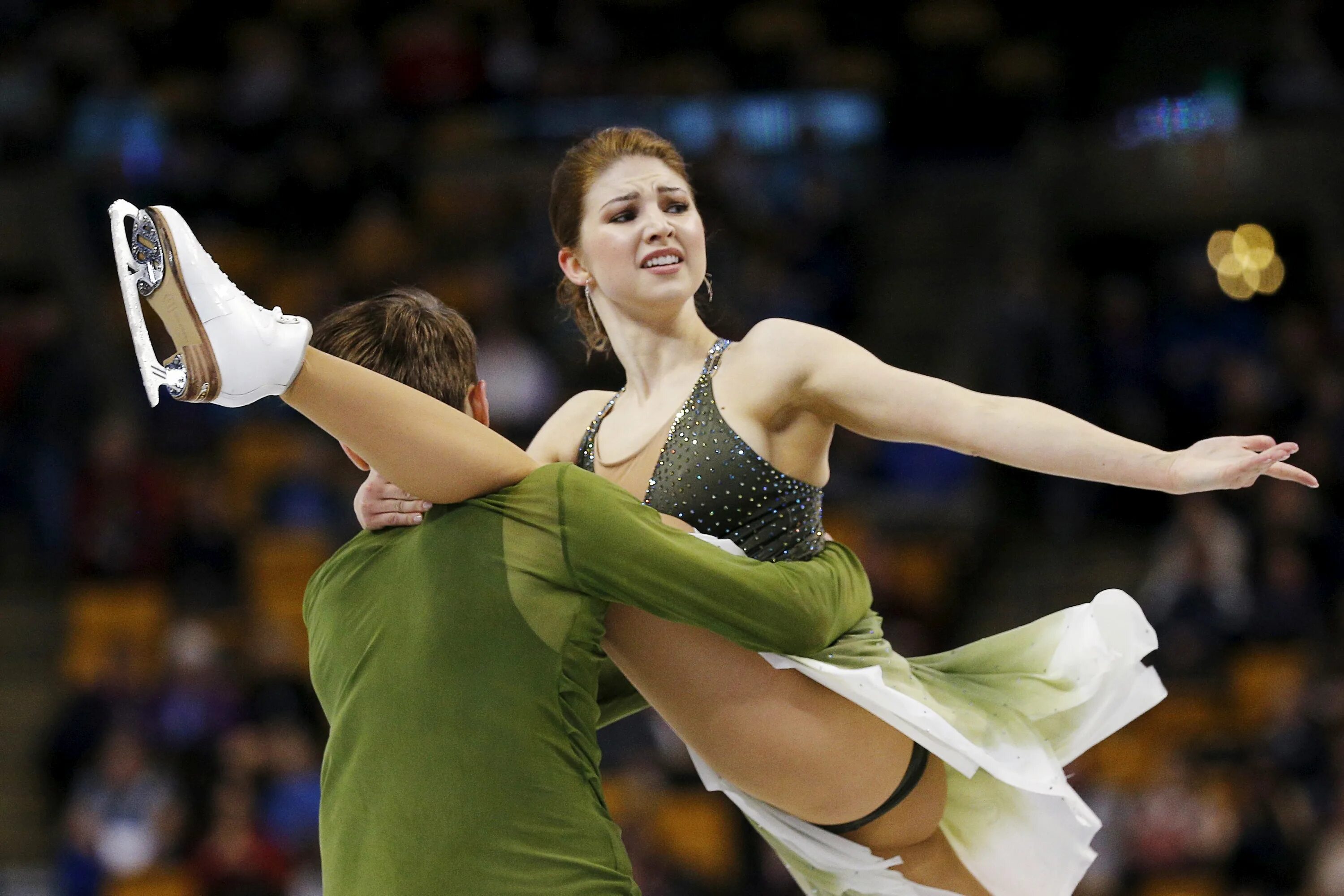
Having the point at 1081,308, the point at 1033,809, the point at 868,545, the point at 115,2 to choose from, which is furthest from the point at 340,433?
the point at 115,2

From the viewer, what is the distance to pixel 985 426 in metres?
2.46

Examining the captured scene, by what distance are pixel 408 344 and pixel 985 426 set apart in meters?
0.86

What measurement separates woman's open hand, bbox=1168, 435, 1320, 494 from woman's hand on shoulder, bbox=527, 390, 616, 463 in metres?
1.10

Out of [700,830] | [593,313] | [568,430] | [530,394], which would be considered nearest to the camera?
[568,430]

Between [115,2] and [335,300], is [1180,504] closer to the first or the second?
[335,300]

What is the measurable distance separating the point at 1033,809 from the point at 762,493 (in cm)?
72

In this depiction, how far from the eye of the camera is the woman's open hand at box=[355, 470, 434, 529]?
91.7 inches

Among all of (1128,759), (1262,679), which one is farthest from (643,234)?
(1262,679)

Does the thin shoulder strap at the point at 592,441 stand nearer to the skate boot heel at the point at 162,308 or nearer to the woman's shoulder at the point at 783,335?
the woman's shoulder at the point at 783,335

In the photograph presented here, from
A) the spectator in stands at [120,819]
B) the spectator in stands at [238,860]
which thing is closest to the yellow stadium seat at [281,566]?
the spectator in stands at [120,819]

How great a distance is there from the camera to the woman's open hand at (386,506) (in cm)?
233

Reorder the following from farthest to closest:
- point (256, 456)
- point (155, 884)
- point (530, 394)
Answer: point (256, 456), point (530, 394), point (155, 884)

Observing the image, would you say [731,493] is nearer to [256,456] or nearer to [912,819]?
[912,819]

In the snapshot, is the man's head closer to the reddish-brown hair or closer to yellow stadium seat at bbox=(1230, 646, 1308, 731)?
the reddish-brown hair
